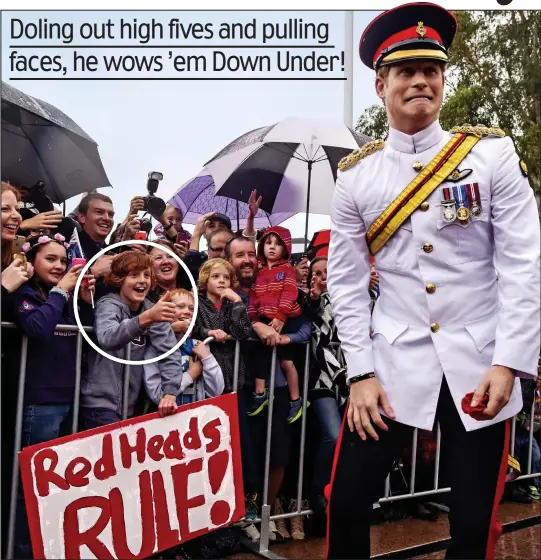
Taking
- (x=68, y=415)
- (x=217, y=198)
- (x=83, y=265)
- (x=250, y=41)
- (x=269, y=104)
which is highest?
(x=250, y=41)

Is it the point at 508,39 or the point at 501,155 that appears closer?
the point at 501,155

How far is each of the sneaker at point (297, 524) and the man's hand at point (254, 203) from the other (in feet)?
4.65

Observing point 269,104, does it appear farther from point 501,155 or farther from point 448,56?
point 501,155

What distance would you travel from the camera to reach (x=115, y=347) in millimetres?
3006

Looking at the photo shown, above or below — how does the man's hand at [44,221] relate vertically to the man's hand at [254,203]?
below

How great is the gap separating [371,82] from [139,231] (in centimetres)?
108

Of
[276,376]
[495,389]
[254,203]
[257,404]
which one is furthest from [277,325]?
[495,389]

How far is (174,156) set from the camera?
9.86 ft

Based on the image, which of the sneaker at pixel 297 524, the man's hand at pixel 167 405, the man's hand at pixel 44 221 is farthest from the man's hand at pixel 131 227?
the sneaker at pixel 297 524

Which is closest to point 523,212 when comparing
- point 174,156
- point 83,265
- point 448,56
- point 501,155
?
point 501,155

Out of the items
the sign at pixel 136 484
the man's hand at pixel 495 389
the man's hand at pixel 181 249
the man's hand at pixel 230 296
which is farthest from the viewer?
the man's hand at pixel 230 296

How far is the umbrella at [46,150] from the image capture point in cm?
289

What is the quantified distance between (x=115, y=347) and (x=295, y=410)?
934mm

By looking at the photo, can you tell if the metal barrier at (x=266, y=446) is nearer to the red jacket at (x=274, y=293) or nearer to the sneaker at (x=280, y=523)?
the sneaker at (x=280, y=523)
